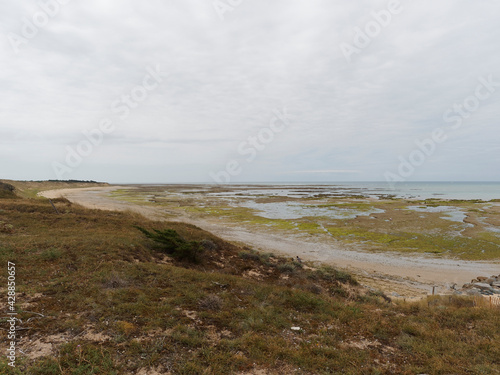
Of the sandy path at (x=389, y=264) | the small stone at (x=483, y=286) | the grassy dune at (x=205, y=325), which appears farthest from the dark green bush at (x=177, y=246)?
the small stone at (x=483, y=286)

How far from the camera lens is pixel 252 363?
5.20 metres

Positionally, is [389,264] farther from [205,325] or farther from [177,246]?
[205,325]

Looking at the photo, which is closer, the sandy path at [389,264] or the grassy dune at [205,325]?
the grassy dune at [205,325]

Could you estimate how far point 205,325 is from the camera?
259 inches

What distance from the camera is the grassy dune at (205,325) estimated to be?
201 inches

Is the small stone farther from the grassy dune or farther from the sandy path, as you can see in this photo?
the grassy dune

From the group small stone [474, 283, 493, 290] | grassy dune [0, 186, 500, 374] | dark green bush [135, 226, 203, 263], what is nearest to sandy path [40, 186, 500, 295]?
small stone [474, 283, 493, 290]

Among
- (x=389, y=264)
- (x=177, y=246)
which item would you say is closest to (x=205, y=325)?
(x=177, y=246)

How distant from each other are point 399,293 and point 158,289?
12894 mm

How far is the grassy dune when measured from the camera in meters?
5.11

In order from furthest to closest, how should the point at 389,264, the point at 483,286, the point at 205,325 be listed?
the point at 389,264 < the point at 483,286 < the point at 205,325

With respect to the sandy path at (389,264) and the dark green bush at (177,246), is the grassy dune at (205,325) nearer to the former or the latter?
the dark green bush at (177,246)

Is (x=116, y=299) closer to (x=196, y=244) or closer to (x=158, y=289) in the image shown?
(x=158, y=289)

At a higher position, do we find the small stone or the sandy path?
the small stone
